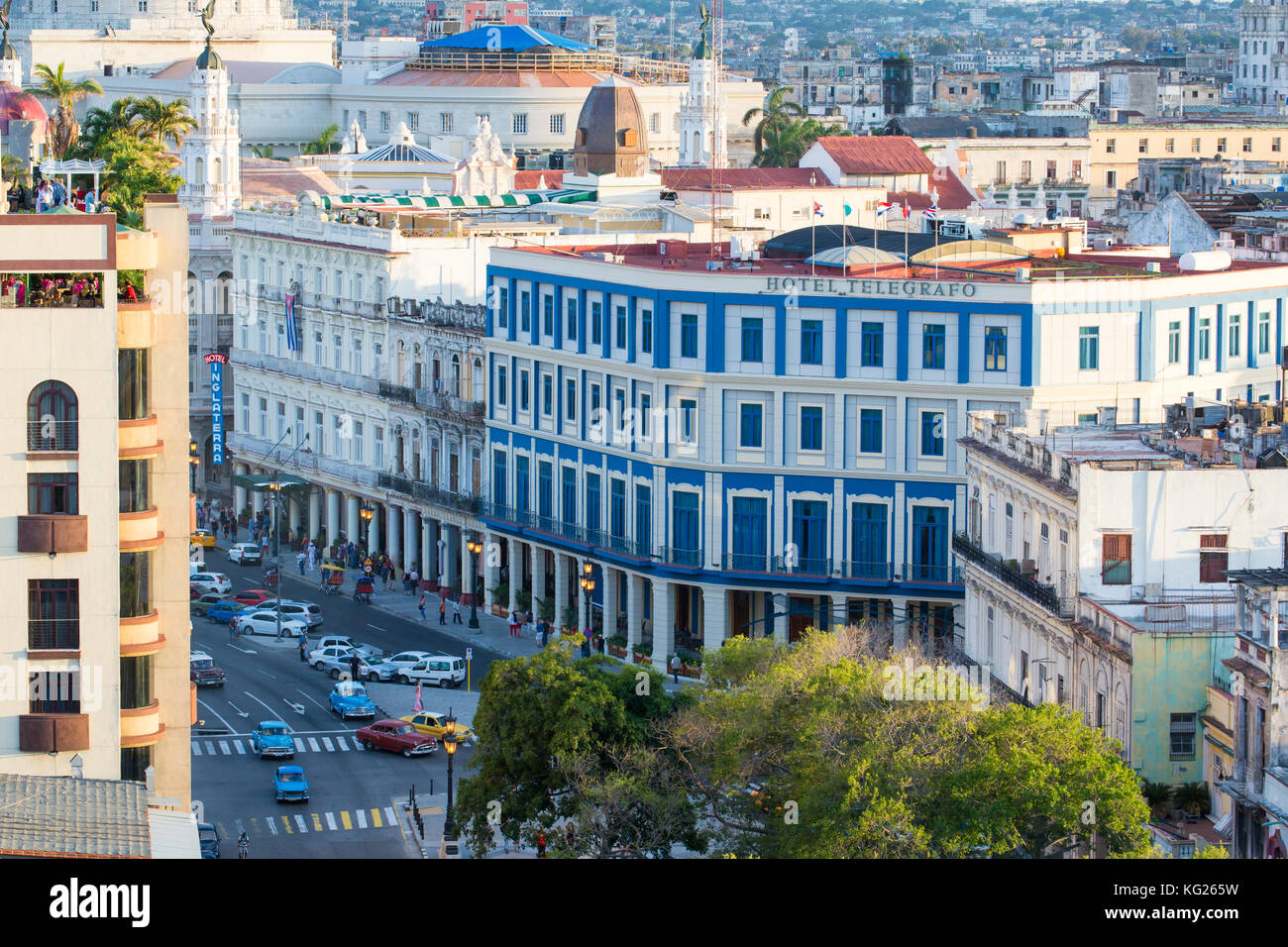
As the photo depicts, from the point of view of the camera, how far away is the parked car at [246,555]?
A: 420 feet

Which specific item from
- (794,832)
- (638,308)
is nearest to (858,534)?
(638,308)

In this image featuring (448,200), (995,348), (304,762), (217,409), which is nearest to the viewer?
(304,762)

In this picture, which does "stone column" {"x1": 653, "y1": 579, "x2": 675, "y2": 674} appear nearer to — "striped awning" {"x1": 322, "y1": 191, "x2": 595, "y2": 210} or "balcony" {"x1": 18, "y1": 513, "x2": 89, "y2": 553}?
"striped awning" {"x1": 322, "y1": 191, "x2": 595, "y2": 210}

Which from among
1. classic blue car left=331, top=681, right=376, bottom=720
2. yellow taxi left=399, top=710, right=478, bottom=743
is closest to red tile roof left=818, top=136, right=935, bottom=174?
classic blue car left=331, top=681, right=376, bottom=720

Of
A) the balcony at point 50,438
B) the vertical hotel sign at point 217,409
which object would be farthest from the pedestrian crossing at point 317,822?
the vertical hotel sign at point 217,409

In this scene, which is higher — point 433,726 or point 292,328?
point 292,328

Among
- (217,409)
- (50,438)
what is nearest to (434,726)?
(50,438)

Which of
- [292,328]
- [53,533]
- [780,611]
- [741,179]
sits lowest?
[780,611]

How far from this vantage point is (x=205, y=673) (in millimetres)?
100000

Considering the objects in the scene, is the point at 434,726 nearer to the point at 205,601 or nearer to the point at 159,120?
the point at 205,601

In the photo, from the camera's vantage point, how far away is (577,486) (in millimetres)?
108312

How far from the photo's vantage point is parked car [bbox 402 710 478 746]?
90.6m

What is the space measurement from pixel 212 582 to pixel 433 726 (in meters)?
29.5

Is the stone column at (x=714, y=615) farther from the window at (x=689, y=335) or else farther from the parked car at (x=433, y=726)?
the parked car at (x=433, y=726)
